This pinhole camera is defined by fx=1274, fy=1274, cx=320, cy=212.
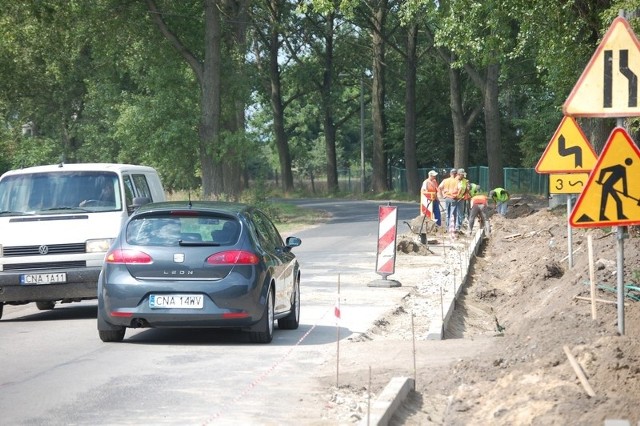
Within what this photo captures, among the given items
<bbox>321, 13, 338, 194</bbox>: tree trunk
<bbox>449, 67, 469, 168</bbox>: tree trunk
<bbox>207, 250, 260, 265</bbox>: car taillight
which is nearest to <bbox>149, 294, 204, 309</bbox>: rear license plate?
<bbox>207, 250, 260, 265</bbox>: car taillight

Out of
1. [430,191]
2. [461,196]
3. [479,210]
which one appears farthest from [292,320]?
[430,191]

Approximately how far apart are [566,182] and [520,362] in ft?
26.5

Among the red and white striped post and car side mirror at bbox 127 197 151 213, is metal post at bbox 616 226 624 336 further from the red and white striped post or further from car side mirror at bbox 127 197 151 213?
the red and white striped post

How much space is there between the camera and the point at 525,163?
72375mm

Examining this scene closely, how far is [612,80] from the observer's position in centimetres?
973

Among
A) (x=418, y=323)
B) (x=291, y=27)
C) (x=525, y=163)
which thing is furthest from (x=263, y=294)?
(x=291, y=27)

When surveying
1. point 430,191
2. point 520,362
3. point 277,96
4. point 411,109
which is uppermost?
point 277,96

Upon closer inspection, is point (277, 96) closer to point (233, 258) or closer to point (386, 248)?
point (386, 248)

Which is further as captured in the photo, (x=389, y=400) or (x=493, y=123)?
(x=493, y=123)

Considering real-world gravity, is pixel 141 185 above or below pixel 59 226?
above

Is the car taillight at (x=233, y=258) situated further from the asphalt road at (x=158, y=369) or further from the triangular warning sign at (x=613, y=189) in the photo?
the triangular warning sign at (x=613, y=189)

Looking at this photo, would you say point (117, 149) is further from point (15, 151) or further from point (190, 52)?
point (190, 52)

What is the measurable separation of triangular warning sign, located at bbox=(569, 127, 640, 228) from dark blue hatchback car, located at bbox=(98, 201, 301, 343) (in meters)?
4.16

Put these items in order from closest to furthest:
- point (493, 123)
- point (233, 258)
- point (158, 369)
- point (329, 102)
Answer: point (158, 369) < point (233, 258) < point (493, 123) < point (329, 102)
